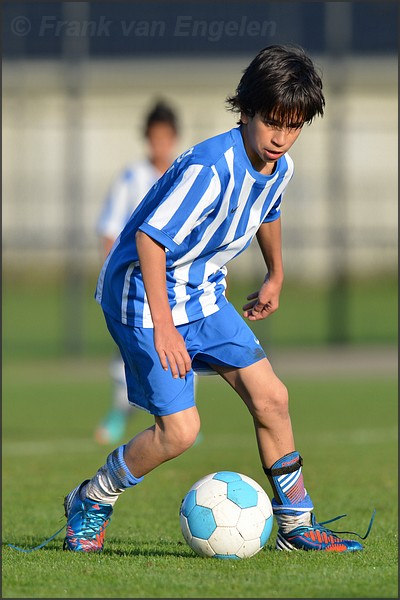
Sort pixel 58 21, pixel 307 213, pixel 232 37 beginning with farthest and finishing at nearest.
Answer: pixel 307 213, pixel 232 37, pixel 58 21

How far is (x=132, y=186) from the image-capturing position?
916 cm

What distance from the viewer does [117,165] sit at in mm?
25484

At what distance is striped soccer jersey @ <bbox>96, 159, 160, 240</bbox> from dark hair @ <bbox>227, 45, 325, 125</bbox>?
14.2ft

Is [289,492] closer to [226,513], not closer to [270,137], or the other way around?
[226,513]

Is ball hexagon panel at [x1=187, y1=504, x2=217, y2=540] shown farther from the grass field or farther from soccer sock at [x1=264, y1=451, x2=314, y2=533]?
soccer sock at [x1=264, y1=451, x2=314, y2=533]

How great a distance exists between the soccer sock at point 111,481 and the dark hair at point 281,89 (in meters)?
1.58

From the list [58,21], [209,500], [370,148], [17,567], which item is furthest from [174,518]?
[370,148]

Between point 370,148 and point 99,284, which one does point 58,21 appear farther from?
point 99,284

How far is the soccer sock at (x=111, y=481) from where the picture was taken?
196 inches

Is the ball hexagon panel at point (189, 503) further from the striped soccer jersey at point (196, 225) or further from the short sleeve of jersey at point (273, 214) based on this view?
the short sleeve of jersey at point (273, 214)

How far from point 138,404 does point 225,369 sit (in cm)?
41

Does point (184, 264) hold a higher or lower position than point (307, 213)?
lower

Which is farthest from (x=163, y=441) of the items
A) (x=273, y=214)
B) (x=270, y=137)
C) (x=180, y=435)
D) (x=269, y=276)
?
(x=270, y=137)

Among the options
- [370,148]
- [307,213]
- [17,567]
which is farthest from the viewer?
[370,148]
